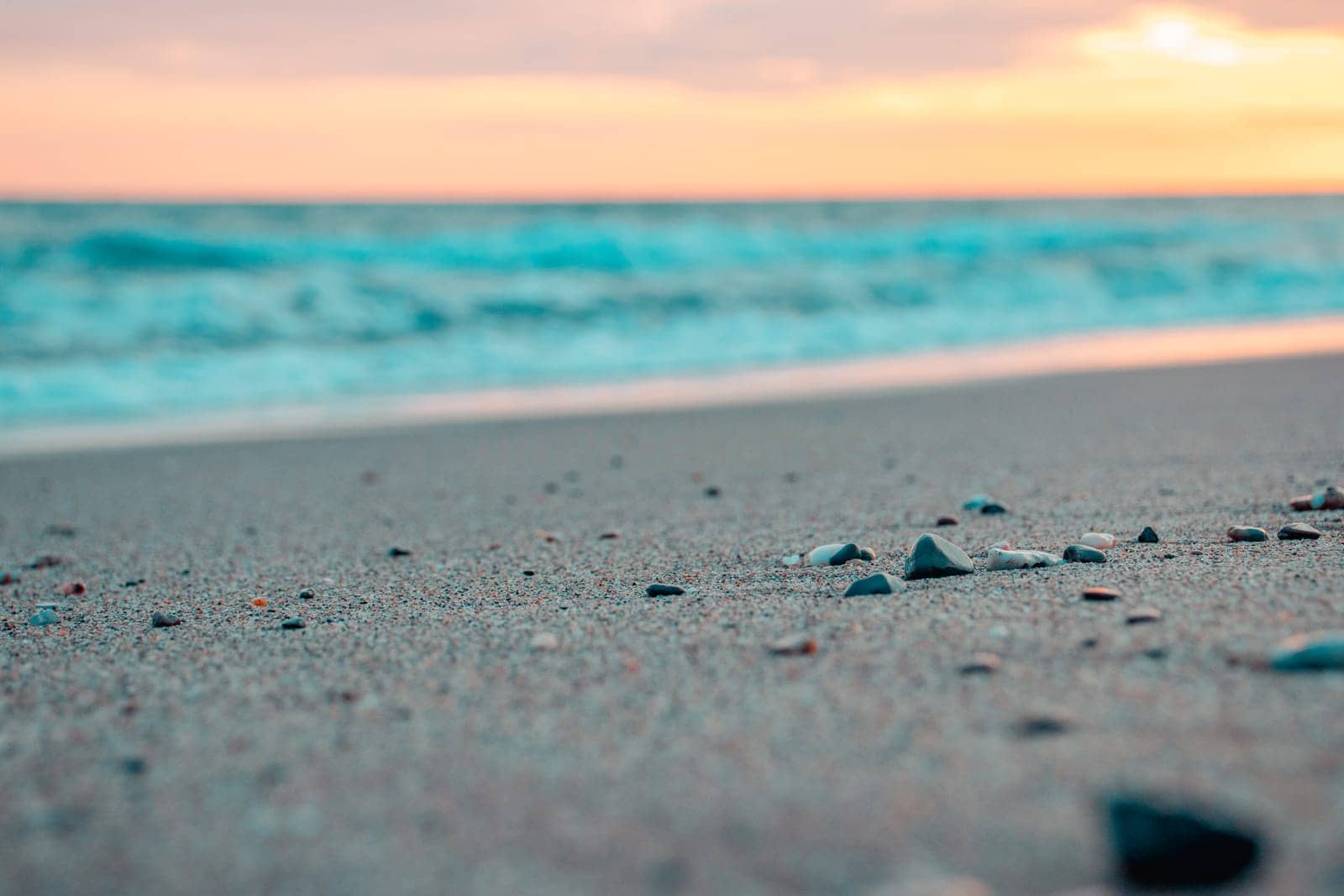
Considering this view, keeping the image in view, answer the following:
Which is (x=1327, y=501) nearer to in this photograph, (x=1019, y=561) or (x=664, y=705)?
(x=1019, y=561)

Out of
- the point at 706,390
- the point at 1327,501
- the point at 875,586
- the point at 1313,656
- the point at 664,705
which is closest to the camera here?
the point at 1313,656

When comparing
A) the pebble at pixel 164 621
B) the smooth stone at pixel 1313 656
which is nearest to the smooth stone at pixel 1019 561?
the smooth stone at pixel 1313 656

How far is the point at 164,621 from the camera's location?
7.91 ft

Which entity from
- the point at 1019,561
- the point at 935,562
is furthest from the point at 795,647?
the point at 1019,561

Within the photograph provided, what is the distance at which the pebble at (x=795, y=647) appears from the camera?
1809 mm

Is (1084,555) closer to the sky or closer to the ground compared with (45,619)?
closer to the sky

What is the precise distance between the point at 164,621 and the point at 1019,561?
1.82 m

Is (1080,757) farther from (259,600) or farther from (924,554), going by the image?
(259,600)

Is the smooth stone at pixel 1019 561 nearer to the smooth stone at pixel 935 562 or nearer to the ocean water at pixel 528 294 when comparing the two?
Answer: the smooth stone at pixel 935 562

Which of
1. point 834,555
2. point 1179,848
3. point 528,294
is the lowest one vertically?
point 834,555

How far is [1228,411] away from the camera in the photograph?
5.40m

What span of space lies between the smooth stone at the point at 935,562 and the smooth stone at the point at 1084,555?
21 centimetres

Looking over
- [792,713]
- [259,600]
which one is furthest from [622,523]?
[792,713]

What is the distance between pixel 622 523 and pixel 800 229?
2181 cm
